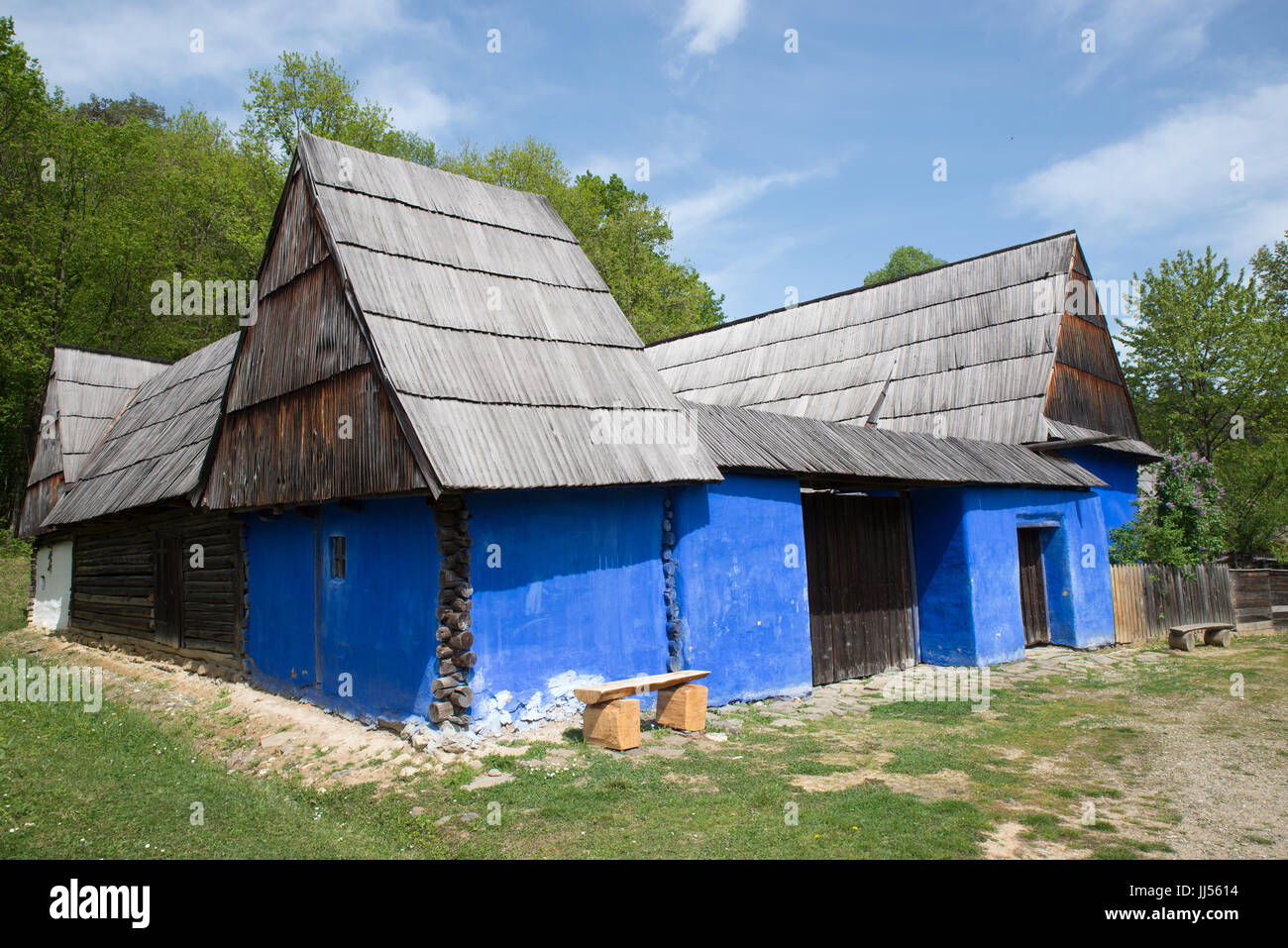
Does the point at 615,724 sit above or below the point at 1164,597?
below

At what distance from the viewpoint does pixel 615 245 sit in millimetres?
37656

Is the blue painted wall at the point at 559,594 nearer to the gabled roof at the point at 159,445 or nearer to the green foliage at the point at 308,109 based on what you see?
the gabled roof at the point at 159,445

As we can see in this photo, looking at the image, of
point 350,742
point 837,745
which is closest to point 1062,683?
point 837,745

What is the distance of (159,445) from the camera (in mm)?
16359

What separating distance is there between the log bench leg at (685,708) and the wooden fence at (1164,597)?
1066 cm

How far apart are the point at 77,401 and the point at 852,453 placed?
1974cm

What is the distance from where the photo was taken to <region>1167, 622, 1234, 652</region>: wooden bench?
14.3 metres

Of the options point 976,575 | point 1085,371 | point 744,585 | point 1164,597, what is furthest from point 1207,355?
point 744,585

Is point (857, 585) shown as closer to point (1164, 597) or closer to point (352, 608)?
point (352, 608)

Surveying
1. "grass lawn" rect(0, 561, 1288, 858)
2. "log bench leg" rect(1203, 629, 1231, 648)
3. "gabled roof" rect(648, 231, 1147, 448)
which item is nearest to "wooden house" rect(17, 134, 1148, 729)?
"grass lawn" rect(0, 561, 1288, 858)

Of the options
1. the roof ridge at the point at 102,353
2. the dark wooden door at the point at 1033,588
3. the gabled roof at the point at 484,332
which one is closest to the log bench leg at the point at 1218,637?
the dark wooden door at the point at 1033,588

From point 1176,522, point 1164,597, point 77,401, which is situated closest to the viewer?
point 1164,597

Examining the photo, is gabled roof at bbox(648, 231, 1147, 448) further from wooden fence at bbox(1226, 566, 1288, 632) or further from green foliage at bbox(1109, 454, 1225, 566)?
wooden fence at bbox(1226, 566, 1288, 632)

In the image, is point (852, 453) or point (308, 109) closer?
point (852, 453)
